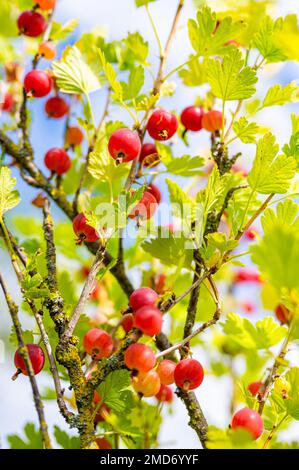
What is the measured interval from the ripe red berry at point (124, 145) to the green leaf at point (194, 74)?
377 mm

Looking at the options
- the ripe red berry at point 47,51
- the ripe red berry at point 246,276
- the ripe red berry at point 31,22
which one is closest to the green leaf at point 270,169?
the ripe red berry at point 47,51

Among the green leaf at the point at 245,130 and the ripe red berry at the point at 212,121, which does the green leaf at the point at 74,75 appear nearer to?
the ripe red berry at the point at 212,121

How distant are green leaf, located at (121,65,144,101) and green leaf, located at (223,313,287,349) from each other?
526 mm

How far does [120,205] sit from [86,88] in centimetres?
47

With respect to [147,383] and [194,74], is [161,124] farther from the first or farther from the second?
[147,383]

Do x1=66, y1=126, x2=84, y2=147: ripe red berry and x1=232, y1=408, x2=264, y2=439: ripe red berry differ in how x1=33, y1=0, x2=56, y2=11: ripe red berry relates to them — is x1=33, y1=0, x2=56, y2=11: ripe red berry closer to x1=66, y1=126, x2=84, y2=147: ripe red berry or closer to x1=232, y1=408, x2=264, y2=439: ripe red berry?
x1=66, y1=126, x2=84, y2=147: ripe red berry

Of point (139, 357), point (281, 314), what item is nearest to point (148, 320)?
point (139, 357)

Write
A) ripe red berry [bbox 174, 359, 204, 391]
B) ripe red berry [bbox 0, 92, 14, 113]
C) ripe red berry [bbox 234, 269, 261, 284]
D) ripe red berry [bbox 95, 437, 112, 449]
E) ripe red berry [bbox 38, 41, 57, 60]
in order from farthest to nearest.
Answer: ripe red berry [bbox 234, 269, 261, 284]
ripe red berry [bbox 0, 92, 14, 113]
ripe red berry [bbox 38, 41, 57, 60]
ripe red berry [bbox 95, 437, 112, 449]
ripe red berry [bbox 174, 359, 204, 391]

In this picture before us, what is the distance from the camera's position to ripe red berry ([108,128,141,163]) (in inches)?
42.3

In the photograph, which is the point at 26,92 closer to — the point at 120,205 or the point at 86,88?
the point at 86,88

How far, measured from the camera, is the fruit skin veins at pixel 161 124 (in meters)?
1.16

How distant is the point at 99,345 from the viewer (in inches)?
41.1

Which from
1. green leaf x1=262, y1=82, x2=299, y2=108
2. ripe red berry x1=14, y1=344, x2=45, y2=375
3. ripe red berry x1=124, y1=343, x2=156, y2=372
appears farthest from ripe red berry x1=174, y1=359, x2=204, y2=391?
green leaf x1=262, y1=82, x2=299, y2=108

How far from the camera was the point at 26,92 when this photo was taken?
55.6 inches
